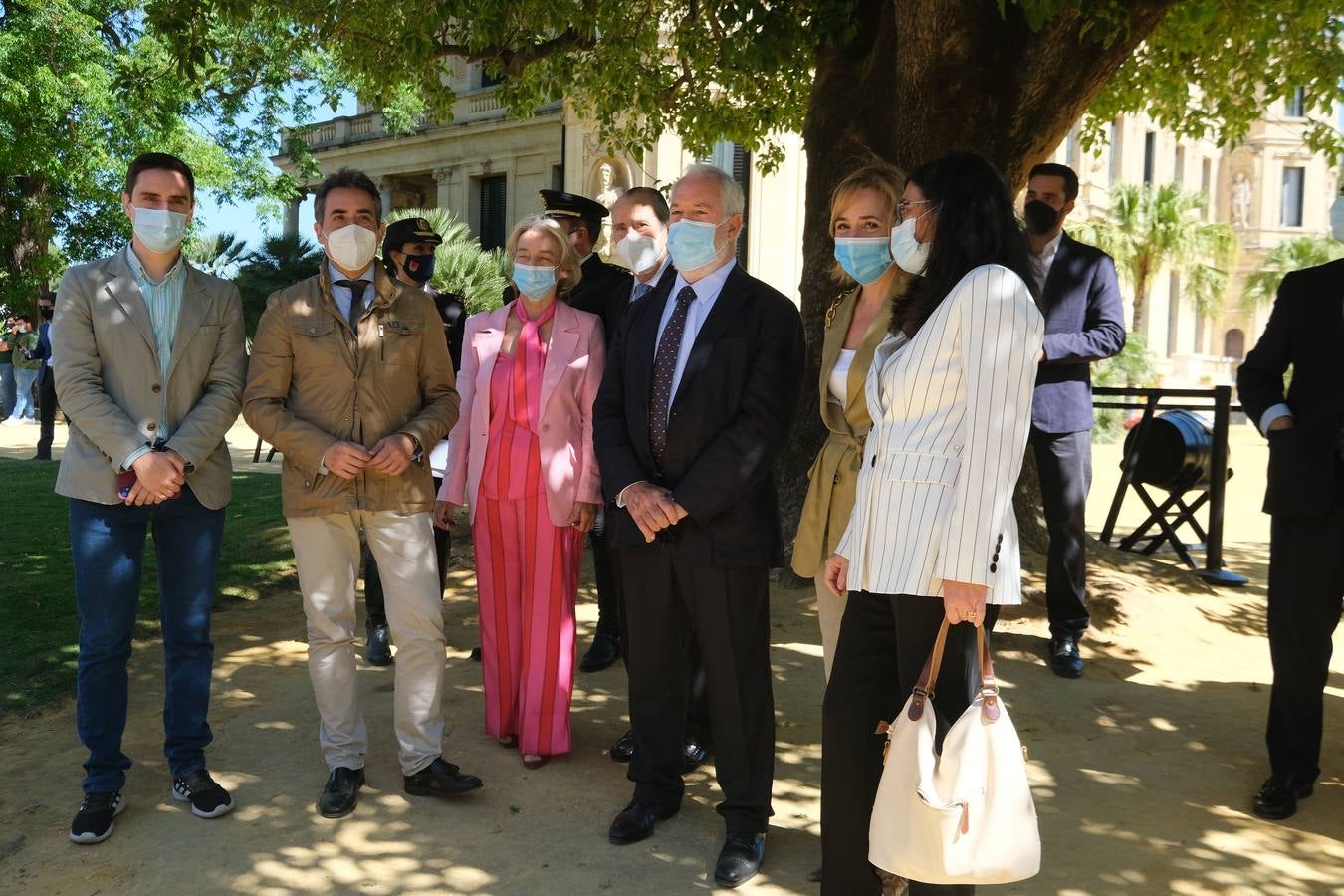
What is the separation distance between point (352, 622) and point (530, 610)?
0.75 meters

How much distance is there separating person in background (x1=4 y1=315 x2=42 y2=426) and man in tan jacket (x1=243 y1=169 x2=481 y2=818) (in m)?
19.1

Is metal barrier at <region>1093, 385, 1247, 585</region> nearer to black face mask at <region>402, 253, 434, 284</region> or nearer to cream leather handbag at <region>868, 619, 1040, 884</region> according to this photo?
black face mask at <region>402, 253, 434, 284</region>

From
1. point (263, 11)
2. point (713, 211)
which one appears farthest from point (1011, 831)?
point (263, 11)

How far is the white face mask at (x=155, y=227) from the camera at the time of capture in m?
4.15

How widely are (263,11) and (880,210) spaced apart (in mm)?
9101

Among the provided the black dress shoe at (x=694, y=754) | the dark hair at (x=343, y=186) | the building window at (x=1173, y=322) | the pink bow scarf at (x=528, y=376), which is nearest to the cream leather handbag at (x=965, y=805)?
the black dress shoe at (x=694, y=754)

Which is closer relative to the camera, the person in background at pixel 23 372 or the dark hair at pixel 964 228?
the dark hair at pixel 964 228

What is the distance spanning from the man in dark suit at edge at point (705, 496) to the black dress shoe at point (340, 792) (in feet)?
3.35

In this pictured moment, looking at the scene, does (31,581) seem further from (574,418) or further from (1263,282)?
(1263,282)

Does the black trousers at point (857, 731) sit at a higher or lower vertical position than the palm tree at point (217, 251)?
lower

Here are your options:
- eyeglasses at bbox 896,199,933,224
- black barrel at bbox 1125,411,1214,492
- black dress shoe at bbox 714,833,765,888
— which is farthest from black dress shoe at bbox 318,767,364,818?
black barrel at bbox 1125,411,1214,492

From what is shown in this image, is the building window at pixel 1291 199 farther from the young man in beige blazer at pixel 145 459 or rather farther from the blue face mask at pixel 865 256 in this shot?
the young man in beige blazer at pixel 145 459

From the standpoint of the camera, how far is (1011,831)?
2746mm

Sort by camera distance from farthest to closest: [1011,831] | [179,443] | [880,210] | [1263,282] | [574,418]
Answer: [1263,282] → [574,418] → [179,443] → [880,210] → [1011,831]
